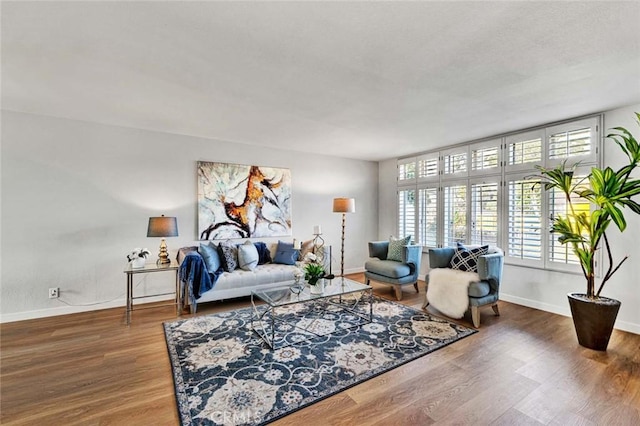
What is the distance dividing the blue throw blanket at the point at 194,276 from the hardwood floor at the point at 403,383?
0.62 metres

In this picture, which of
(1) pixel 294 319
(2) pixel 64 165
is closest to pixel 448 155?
(1) pixel 294 319

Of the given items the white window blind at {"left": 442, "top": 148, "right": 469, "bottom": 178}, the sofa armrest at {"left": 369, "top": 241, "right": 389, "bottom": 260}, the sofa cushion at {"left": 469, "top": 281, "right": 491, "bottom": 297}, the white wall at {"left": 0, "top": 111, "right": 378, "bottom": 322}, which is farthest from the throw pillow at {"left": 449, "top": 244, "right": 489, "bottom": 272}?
the white wall at {"left": 0, "top": 111, "right": 378, "bottom": 322}

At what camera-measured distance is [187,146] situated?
14.4 feet

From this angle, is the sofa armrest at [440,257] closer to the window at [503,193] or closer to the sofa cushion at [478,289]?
the sofa cushion at [478,289]

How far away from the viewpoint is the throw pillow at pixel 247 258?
14.0 feet

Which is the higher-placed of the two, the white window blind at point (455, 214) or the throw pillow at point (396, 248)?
the white window blind at point (455, 214)

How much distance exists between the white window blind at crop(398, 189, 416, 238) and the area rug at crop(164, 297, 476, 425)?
2.31m

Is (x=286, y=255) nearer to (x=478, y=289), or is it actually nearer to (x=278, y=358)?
(x=278, y=358)

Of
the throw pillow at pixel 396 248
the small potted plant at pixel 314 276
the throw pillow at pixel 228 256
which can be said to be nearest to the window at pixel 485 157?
the throw pillow at pixel 396 248

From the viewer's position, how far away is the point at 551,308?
374 cm

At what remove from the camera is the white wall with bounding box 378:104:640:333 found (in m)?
3.16

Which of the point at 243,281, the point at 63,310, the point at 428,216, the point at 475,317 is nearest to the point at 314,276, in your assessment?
the point at 243,281

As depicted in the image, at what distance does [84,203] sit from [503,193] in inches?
230

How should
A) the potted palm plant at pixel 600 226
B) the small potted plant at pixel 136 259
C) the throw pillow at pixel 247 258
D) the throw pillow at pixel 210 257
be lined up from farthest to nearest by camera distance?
the throw pillow at pixel 247 258 < the throw pillow at pixel 210 257 < the small potted plant at pixel 136 259 < the potted palm plant at pixel 600 226
